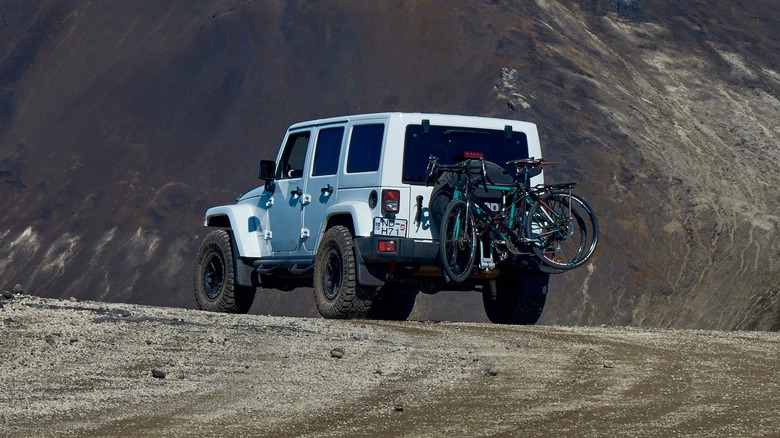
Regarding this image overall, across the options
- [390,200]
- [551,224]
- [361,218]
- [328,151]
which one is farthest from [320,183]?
[551,224]

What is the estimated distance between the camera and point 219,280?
58.4 feet

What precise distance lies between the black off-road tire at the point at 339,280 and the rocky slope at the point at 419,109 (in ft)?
52.3

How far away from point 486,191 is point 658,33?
3262cm

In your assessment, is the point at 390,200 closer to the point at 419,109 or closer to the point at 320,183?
the point at 320,183

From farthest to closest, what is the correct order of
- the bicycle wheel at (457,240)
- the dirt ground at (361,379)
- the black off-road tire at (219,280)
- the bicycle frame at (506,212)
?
the black off-road tire at (219,280)
the bicycle frame at (506,212)
the bicycle wheel at (457,240)
the dirt ground at (361,379)

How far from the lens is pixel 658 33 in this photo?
1806 inches

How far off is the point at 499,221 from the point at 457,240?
0.51 meters

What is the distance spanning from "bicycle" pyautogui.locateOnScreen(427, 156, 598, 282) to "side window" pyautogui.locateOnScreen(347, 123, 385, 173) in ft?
2.16

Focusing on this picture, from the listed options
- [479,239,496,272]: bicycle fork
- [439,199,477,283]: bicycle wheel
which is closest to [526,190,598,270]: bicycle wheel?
[479,239,496,272]: bicycle fork

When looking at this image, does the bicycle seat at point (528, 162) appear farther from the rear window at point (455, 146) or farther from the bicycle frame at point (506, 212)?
the rear window at point (455, 146)

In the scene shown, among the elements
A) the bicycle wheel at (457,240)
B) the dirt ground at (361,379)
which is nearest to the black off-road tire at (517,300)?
the bicycle wheel at (457,240)

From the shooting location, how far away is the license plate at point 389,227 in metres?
14.7

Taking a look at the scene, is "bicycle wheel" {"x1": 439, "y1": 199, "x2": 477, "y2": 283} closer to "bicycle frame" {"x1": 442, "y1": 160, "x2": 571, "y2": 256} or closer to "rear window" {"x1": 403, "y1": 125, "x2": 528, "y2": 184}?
"bicycle frame" {"x1": 442, "y1": 160, "x2": 571, "y2": 256}

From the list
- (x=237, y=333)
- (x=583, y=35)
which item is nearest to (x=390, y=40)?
(x=583, y=35)
